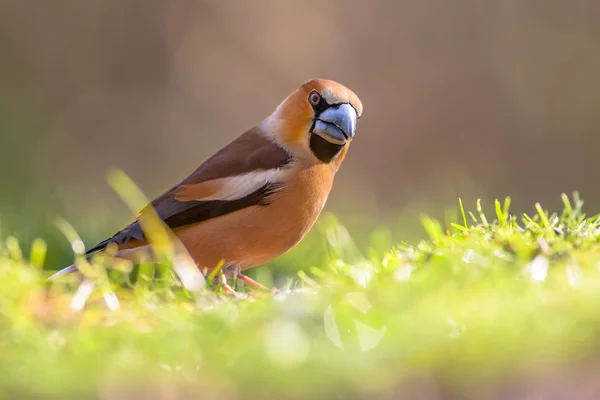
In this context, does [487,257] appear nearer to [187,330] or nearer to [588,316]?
[588,316]

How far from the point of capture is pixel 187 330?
1.94 m

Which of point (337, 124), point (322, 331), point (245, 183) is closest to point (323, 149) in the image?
point (337, 124)

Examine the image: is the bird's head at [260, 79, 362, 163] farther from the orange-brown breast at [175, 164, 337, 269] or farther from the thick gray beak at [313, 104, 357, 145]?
the orange-brown breast at [175, 164, 337, 269]

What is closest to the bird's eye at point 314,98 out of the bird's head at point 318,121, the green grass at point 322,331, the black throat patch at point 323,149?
the bird's head at point 318,121

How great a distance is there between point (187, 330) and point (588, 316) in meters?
0.99

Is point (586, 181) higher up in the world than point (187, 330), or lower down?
lower down

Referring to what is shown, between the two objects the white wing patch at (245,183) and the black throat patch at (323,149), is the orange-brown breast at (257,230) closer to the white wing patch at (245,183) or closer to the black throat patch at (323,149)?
the white wing patch at (245,183)

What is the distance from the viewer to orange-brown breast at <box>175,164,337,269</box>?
147 inches

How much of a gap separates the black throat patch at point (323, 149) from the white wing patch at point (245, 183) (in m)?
0.26

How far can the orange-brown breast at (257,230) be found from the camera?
12.3ft

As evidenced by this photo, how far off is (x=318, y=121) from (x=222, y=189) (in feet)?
2.20

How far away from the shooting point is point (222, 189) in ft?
12.8

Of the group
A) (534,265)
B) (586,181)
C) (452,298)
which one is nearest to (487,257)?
(534,265)

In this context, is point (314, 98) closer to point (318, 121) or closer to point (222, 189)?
point (318, 121)
